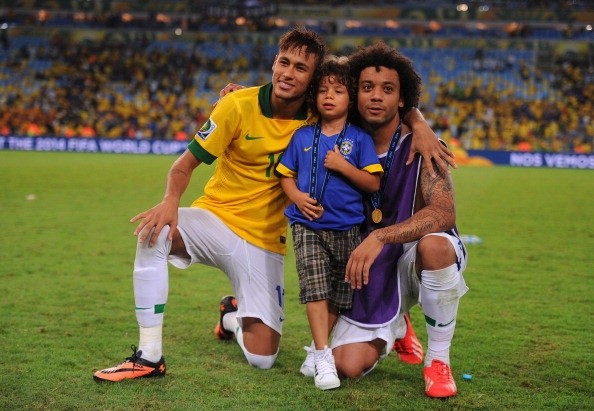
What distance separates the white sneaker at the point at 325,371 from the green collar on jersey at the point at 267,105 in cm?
147

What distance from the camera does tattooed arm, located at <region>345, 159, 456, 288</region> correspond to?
13.9 feet

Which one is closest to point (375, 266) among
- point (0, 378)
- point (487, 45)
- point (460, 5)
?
point (0, 378)

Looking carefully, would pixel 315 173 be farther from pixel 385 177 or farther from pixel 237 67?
pixel 237 67

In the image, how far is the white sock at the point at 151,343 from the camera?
432 cm

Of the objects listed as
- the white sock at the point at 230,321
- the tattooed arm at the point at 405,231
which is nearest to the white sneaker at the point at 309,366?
the tattooed arm at the point at 405,231

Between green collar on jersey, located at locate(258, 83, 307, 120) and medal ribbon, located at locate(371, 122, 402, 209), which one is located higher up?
green collar on jersey, located at locate(258, 83, 307, 120)

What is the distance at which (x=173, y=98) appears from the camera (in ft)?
118

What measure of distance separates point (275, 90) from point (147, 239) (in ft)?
3.91

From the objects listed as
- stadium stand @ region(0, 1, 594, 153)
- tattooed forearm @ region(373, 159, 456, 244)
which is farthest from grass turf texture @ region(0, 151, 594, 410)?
stadium stand @ region(0, 1, 594, 153)

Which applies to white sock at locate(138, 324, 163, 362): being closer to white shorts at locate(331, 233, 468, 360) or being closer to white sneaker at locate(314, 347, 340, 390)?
white sneaker at locate(314, 347, 340, 390)

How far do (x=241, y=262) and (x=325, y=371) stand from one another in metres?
0.97

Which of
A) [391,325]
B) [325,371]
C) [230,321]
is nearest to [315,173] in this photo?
[391,325]

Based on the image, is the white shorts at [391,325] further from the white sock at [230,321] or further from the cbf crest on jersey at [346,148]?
the white sock at [230,321]

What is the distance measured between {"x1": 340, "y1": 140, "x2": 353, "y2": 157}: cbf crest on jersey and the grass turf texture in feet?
4.29
